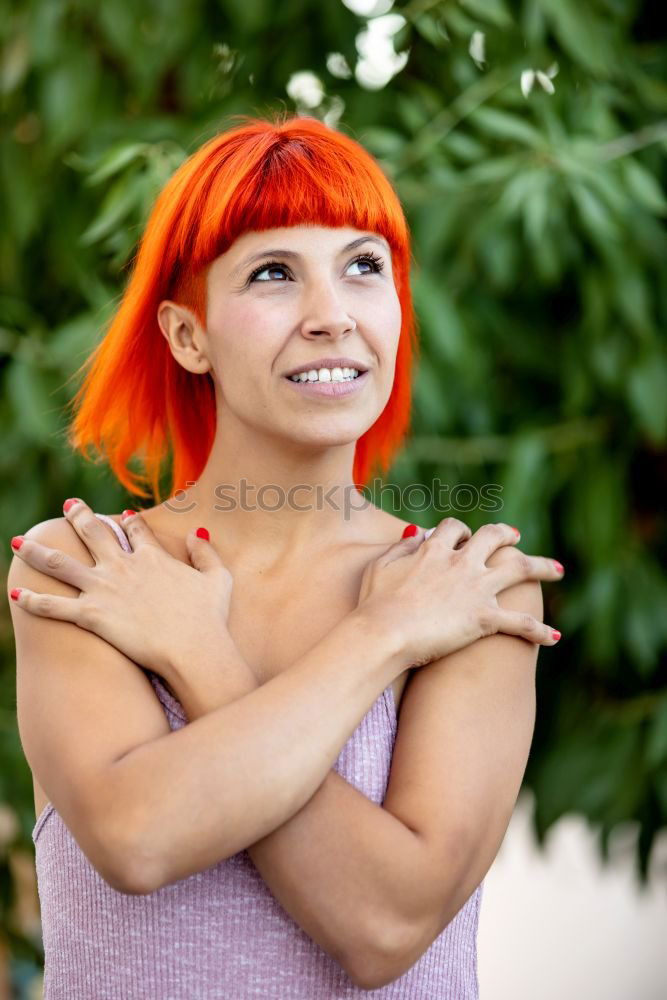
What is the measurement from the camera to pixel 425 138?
2.21 meters

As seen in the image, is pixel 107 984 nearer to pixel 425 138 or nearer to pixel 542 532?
pixel 542 532

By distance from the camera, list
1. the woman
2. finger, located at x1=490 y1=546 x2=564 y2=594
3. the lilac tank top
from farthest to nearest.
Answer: finger, located at x1=490 y1=546 x2=564 y2=594 < the lilac tank top < the woman

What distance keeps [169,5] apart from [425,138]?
489mm

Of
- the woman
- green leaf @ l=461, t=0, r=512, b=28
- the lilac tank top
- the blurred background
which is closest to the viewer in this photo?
the woman

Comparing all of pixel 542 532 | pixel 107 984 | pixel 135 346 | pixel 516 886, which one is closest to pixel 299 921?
pixel 107 984

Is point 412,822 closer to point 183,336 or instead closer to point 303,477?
point 303,477

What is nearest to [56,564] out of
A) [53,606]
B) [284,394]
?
[53,606]

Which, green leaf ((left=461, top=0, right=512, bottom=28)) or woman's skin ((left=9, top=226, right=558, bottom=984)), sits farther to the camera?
green leaf ((left=461, top=0, right=512, bottom=28))

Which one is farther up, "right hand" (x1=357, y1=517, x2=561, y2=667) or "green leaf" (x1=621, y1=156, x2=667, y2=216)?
"green leaf" (x1=621, y1=156, x2=667, y2=216)

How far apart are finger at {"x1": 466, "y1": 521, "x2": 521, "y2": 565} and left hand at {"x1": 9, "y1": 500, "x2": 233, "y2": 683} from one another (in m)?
0.27

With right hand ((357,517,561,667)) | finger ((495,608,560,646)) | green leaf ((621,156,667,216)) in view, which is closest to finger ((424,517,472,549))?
right hand ((357,517,561,667))

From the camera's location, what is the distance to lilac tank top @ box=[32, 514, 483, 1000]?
1.29 metres

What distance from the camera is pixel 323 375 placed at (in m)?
1.34

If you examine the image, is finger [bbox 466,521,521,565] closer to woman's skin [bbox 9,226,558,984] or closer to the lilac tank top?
woman's skin [bbox 9,226,558,984]
